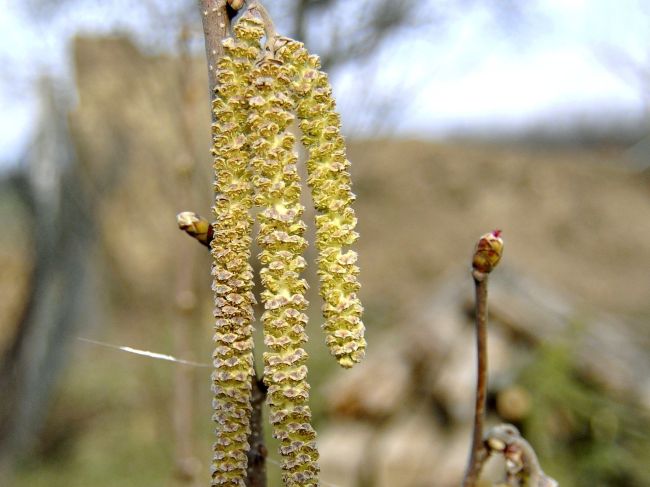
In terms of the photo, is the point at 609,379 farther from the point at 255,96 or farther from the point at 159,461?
the point at 255,96

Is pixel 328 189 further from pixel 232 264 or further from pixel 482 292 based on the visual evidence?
pixel 482 292

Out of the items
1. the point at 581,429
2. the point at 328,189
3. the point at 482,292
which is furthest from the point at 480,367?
the point at 581,429

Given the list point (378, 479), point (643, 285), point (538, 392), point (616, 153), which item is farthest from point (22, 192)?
point (616, 153)

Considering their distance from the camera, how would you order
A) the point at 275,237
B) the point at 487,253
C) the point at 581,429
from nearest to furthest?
the point at 275,237 < the point at 487,253 < the point at 581,429

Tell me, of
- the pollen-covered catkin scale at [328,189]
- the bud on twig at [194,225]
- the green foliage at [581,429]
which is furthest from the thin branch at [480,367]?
the green foliage at [581,429]

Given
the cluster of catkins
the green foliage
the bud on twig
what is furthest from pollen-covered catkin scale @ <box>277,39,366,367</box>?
the green foliage
